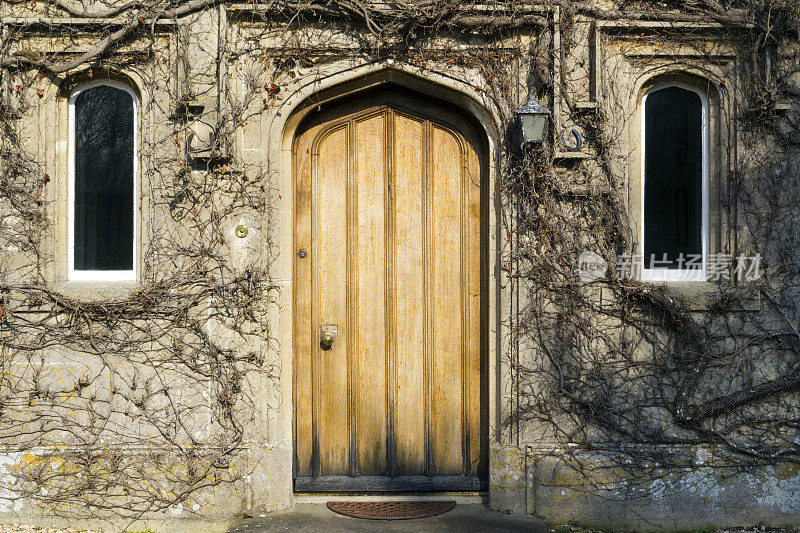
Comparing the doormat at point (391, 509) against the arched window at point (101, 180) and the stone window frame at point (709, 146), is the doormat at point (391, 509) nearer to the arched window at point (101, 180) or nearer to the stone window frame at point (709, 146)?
the stone window frame at point (709, 146)

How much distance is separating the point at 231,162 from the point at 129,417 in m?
2.01

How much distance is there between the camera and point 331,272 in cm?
557

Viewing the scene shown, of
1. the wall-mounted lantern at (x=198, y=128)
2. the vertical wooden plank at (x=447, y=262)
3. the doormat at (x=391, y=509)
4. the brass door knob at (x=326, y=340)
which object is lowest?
the doormat at (x=391, y=509)

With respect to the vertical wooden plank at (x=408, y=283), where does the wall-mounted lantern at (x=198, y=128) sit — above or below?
above

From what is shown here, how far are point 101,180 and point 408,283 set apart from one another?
2492mm

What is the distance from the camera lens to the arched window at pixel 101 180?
18.2 feet

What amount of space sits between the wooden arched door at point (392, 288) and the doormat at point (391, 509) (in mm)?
176

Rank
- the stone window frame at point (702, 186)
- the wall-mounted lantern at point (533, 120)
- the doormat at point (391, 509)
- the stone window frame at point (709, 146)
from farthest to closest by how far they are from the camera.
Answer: the stone window frame at point (702, 186)
the stone window frame at point (709, 146)
the doormat at point (391, 509)
the wall-mounted lantern at point (533, 120)

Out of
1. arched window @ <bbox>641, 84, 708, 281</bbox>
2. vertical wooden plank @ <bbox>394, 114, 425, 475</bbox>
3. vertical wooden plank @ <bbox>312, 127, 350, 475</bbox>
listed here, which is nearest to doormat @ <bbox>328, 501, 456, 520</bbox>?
vertical wooden plank @ <bbox>394, 114, 425, 475</bbox>

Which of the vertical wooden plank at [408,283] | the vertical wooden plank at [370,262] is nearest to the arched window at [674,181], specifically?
the vertical wooden plank at [408,283]

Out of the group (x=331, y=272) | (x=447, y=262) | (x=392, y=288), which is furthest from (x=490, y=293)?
(x=331, y=272)

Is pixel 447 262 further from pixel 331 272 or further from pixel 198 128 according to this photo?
pixel 198 128

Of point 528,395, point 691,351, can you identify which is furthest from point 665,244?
point 528,395

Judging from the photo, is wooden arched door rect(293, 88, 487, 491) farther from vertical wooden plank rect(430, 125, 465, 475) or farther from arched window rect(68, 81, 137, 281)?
arched window rect(68, 81, 137, 281)
